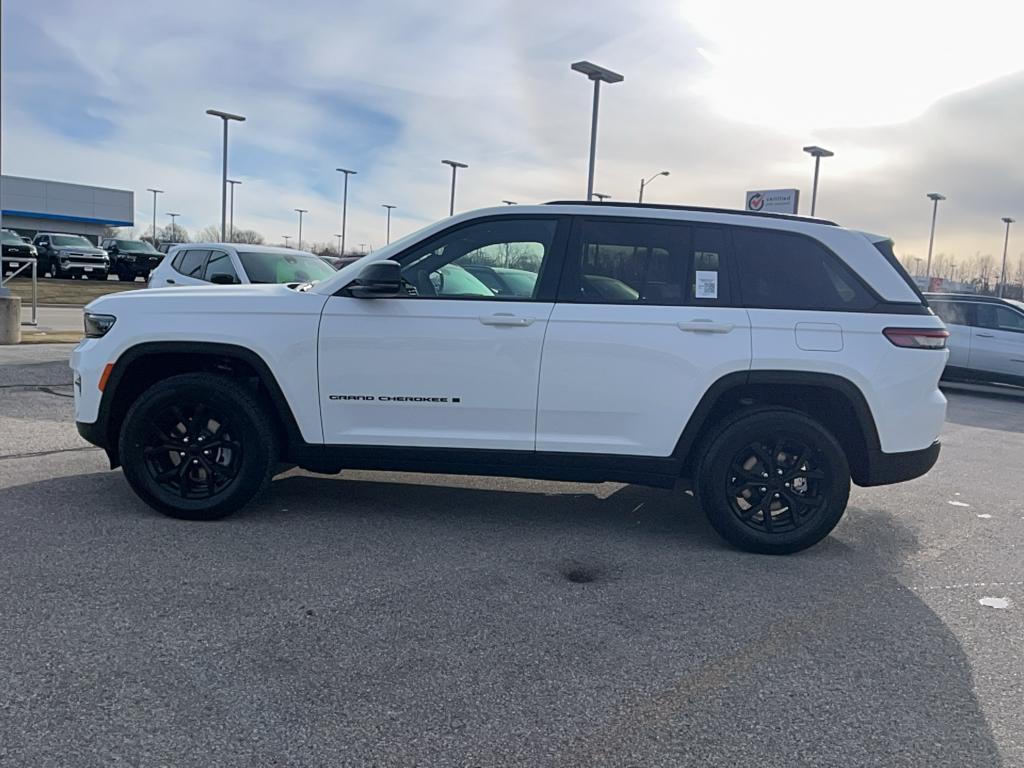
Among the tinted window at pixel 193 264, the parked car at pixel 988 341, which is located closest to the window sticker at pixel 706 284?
the tinted window at pixel 193 264

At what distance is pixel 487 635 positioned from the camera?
358 centimetres

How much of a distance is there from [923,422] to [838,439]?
46 cm

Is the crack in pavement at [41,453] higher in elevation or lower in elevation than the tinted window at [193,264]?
lower

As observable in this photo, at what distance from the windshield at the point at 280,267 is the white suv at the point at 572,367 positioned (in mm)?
6181

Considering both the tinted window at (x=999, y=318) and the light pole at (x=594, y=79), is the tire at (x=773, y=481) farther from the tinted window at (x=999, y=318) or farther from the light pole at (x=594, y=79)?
the light pole at (x=594, y=79)

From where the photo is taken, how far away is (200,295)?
4996 mm

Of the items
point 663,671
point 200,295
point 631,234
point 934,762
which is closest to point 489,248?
point 631,234

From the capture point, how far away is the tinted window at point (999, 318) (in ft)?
45.7

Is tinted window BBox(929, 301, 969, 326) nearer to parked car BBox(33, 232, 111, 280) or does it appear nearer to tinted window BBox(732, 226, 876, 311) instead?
tinted window BBox(732, 226, 876, 311)

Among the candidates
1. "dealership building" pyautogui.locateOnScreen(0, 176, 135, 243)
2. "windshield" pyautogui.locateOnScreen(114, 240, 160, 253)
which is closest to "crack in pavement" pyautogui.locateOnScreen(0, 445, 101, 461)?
"windshield" pyautogui.locateOnScreen(114, 240, 160, 253)

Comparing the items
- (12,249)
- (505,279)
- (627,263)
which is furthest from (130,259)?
(627,263)

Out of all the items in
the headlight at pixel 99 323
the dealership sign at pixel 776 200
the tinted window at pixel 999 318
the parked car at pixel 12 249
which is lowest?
the headlight at pixel 99 323

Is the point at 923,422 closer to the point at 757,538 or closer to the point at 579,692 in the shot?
the point at 757,538

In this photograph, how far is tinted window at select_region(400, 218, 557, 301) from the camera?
16.0 ft
